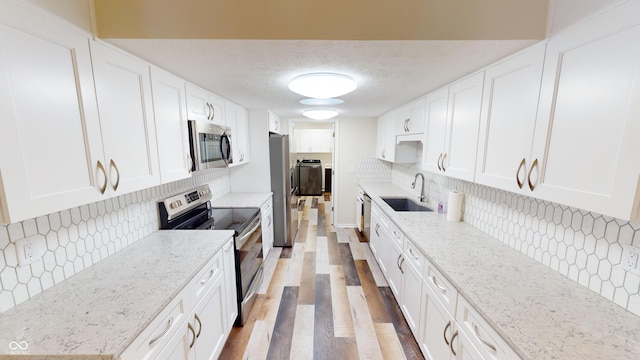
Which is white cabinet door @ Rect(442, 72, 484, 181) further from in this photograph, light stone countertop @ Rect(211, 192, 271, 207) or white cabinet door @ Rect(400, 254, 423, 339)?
light stone countertop @ Rect(211, 192, 271, 207)

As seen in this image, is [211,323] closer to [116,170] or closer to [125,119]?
[116,170]

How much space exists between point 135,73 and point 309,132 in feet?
20.4

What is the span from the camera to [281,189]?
12.0 ft

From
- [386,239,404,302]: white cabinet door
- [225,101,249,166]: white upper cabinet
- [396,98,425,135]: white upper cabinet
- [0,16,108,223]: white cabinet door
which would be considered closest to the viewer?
[0,16,108,223]: white cabinet door

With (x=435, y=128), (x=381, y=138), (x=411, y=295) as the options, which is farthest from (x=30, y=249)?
(x=381, y=138)

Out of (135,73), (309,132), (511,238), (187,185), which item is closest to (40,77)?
(135,73)

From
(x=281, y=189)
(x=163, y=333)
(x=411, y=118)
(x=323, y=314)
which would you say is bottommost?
(x=323, y=314)

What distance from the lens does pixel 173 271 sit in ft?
4.49

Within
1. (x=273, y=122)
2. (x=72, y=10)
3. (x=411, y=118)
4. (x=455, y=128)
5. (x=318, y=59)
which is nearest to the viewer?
(x=72, y=10)

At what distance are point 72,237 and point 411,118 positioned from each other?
3.00m

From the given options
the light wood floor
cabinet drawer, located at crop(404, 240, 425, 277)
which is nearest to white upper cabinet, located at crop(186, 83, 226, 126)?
the light wood floor

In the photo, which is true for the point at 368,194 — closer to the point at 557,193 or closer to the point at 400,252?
the point at 400,252

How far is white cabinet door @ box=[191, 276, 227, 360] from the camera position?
147 centimetres

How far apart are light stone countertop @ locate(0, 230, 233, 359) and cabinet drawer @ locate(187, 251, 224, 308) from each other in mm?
68
